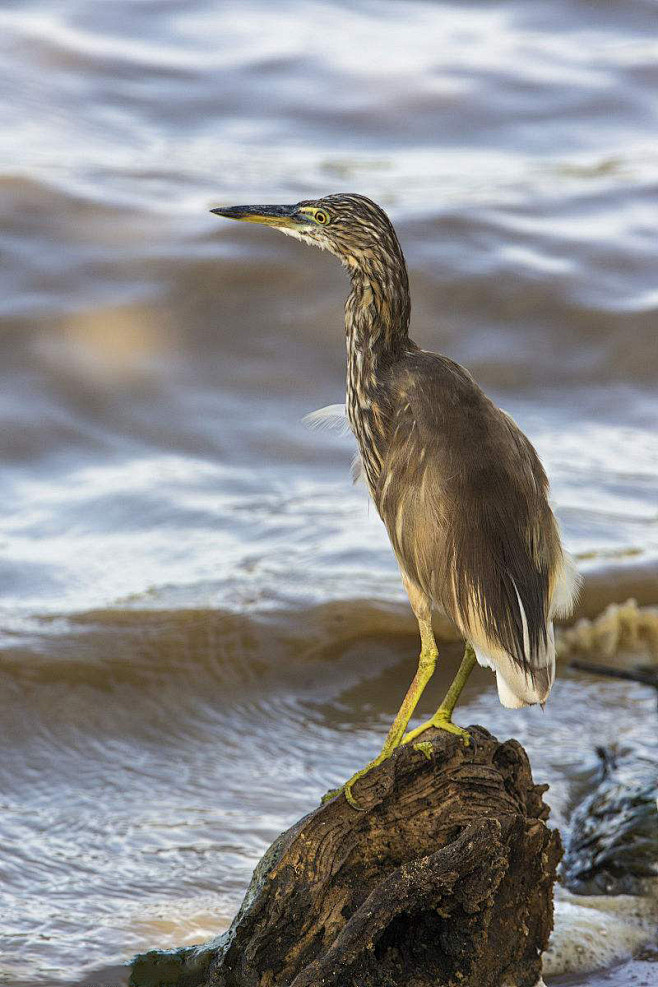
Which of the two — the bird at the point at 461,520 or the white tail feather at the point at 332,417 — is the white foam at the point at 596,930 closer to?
the bird at the point at 461,520

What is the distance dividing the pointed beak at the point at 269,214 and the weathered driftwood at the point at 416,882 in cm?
155

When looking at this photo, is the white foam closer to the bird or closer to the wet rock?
the wet rock

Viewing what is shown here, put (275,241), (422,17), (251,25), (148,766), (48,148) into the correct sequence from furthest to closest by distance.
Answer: (422,17) < (251,25) < (48,148) < (275,241) < (148,766)

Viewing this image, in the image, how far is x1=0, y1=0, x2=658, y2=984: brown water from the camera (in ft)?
15.4

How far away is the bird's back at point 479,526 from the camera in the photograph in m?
3.18

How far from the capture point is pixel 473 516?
325 cm

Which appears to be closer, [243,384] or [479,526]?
[479,526]

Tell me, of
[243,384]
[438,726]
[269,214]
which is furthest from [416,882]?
[243,384]

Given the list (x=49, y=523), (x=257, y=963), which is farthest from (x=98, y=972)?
(x=49, y=523)

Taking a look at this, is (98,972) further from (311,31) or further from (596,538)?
(311,31)

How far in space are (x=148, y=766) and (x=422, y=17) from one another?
36.0 feet

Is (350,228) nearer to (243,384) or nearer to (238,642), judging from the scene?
(238,642)

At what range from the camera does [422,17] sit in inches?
546

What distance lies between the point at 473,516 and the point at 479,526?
29 mm
